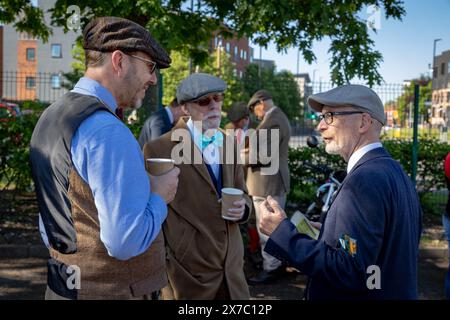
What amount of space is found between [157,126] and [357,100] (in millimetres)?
3005

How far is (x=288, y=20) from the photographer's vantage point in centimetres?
688

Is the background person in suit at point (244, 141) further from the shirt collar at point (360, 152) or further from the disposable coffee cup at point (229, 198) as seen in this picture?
the shirt collar at point (360, 152)

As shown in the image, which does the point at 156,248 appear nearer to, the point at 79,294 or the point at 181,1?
the point at 79,294

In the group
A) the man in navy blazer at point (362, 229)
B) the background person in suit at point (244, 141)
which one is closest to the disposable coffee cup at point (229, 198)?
the man in navy blazer at point (362, 229)

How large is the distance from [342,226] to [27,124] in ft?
19.6

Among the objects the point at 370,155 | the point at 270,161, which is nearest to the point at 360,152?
the point at 370,155

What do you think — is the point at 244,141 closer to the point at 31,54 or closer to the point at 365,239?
the point at 365,239

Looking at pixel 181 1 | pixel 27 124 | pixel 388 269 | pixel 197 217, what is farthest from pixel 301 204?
pixel 388 269

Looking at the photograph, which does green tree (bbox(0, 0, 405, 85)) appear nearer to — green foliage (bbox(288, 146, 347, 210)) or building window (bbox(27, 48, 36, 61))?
green foliage (bbox(288, 146, 347, 210))

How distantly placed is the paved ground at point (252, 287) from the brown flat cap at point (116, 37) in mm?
3843

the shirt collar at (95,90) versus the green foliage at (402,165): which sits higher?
the shirt collar at (95,90)

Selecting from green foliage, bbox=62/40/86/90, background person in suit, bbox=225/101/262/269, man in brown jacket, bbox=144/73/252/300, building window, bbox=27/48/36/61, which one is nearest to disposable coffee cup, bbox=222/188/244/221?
man in brown jacket, bbox=144/73/252/300

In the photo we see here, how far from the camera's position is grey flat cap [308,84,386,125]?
2098mm

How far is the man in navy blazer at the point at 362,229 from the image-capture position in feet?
6.13
